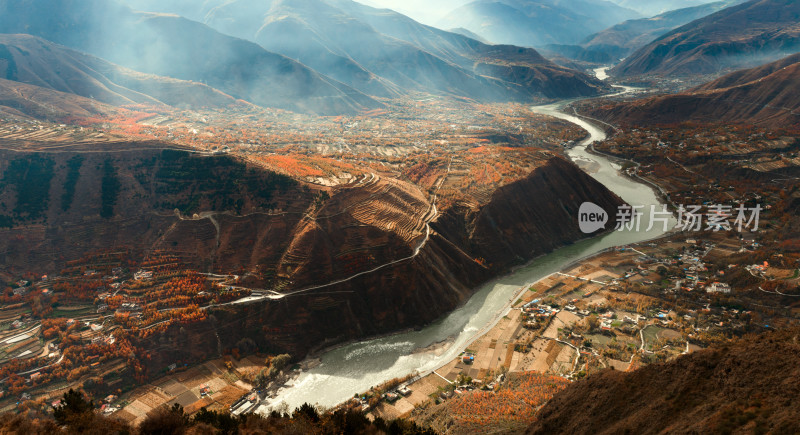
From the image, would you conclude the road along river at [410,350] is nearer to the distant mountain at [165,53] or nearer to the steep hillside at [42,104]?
the steep hillside at [42,104]

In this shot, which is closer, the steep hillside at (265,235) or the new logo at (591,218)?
the steep hillside at (265,235)

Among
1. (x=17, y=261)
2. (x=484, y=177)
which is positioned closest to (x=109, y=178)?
(x=17, y=261)

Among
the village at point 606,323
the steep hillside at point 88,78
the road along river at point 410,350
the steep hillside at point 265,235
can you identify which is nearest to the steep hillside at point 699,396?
the village at point 606,323

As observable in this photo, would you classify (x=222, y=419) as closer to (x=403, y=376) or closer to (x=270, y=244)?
(x=403, y=376)

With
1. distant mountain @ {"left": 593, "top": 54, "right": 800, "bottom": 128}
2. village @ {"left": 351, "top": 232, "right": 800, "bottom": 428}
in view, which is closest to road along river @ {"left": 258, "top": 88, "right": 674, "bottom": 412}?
village @ {"left": 351, "top": 232, "right": 800, "bottom": 428}

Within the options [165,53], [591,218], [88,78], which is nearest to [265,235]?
[591,218]

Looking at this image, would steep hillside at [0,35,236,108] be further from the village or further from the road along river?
the village
